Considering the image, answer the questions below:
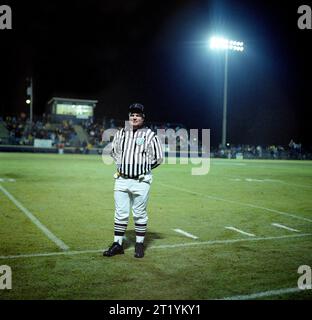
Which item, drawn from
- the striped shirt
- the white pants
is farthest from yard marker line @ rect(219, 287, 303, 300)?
the striped shirt

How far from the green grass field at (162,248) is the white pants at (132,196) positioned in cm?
55

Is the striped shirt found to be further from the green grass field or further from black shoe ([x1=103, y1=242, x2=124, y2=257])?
the green grass field

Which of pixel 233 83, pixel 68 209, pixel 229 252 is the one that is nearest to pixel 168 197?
pixel 68 209

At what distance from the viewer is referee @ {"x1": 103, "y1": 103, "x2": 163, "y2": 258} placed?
17.3 ft

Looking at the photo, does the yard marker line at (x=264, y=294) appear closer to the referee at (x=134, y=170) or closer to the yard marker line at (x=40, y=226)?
the referee at (x=134, y=170)

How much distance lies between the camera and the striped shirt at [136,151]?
526 cm

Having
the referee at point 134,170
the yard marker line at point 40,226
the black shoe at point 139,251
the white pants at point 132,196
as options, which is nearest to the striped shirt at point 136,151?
the referee at point 134,170

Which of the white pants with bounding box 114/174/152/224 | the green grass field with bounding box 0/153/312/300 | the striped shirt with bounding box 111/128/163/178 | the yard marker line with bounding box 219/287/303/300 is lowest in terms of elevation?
the yard marker line with bounding box 219/287/303/300

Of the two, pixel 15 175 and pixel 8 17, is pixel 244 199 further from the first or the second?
pixel 8 17

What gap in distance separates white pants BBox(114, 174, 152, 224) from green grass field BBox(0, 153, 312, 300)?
554mm

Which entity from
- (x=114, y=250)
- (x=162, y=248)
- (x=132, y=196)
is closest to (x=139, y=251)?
(x=114, y=250)

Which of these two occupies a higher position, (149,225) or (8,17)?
(8,17)

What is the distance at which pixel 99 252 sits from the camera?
5488mm
